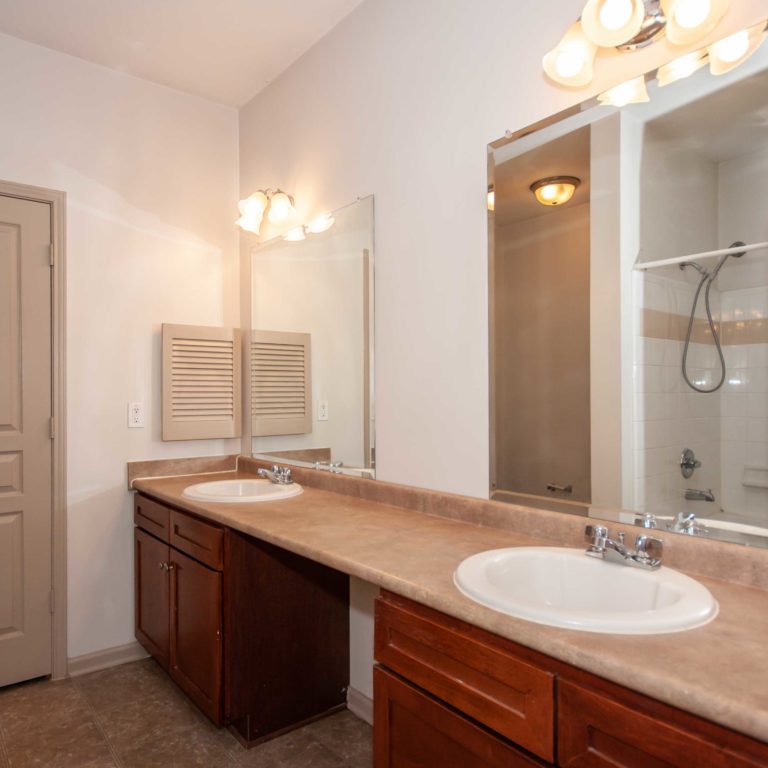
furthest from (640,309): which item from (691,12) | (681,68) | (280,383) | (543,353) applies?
(280,383)

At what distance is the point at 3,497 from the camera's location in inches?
93.8

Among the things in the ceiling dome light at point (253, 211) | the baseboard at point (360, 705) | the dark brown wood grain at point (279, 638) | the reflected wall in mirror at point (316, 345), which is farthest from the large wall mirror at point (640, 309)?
the ceiling dome light at point (253, 211)

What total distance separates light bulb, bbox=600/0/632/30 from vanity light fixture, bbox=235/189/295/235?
5.10 ft

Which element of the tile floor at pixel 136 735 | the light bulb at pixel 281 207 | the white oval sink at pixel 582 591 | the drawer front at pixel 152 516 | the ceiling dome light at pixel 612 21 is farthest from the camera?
the light bulb at pixel 281 207

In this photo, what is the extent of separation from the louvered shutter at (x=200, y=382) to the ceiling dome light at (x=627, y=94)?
198 cm

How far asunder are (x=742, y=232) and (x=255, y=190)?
2259 mm

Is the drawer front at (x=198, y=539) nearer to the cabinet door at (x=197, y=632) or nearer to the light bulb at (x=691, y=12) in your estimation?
the cabinet door at (x=197, y=632)

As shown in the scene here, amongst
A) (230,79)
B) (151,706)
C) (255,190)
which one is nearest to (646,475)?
(151,706)

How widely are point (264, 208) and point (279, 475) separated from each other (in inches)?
48.0

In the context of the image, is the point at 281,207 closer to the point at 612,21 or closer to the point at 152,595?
the point at 612,21

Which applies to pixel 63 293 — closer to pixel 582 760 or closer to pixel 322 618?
pixel 322 618

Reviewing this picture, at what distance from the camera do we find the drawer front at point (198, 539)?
1945 millimetres

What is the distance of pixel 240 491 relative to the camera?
2.51 metres

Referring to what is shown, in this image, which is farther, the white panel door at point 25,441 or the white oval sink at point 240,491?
the white panel door at point 25,441
